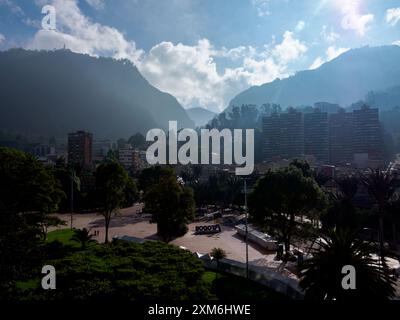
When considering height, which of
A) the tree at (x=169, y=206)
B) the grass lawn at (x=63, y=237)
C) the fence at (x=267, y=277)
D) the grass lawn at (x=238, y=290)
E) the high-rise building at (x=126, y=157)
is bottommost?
the grass lawn at (x=63, y=237)

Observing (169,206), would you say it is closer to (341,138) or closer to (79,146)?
(79,146)

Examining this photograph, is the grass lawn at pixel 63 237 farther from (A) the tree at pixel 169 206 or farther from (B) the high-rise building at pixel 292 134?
(B) the high-rise building at pixel 292 134

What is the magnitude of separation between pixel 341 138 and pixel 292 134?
58.3ft

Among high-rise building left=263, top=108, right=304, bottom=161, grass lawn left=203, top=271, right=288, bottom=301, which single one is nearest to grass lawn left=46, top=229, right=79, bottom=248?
grass lawn left=203, top=271, right=288, bottom=301

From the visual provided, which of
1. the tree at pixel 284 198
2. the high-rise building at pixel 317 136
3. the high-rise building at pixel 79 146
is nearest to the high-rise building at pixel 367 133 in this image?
the high-rise building at pixel 317 136

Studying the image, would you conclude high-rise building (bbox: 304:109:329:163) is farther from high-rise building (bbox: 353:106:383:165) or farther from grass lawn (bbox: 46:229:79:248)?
grass lawn (bbox: 46:229:79:248)

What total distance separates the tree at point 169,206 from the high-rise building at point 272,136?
10768cm

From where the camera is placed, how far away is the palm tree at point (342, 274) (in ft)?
33.1

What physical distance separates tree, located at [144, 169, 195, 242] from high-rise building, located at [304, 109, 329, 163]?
107m

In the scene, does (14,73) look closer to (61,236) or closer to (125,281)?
(61,236)

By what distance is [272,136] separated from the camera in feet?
437

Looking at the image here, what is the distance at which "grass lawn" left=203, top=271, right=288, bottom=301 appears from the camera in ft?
53.1
